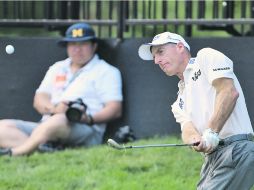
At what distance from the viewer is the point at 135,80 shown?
878 cm

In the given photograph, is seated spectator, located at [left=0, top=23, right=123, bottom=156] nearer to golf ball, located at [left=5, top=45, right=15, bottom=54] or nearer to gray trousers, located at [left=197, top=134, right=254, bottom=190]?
golf ball, located at [left=5, top=45, right=15, bottom=54]

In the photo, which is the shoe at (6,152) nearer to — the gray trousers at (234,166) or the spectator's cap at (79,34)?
the spectator's cap at (79,34)

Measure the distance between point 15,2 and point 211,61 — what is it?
530 cm

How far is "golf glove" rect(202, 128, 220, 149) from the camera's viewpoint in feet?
14.7

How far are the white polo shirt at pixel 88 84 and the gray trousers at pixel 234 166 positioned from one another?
148 inches

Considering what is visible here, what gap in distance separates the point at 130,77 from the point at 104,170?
183 centimetres

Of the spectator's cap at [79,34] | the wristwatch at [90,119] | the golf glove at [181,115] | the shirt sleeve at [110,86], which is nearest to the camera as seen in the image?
the golf glove at [181,115]

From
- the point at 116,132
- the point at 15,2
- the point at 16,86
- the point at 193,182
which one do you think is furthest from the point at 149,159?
the point at 15,2

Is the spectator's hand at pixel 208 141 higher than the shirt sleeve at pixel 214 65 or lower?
lower

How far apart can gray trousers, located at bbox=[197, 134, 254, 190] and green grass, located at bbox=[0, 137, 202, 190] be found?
200 centimetres

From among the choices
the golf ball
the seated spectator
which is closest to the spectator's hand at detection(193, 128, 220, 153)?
the seated spectator

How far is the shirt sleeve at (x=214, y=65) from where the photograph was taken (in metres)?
4.64

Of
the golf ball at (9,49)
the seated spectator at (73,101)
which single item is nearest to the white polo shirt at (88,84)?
the seated spectator at (73,101)

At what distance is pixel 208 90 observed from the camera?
4.72 m
